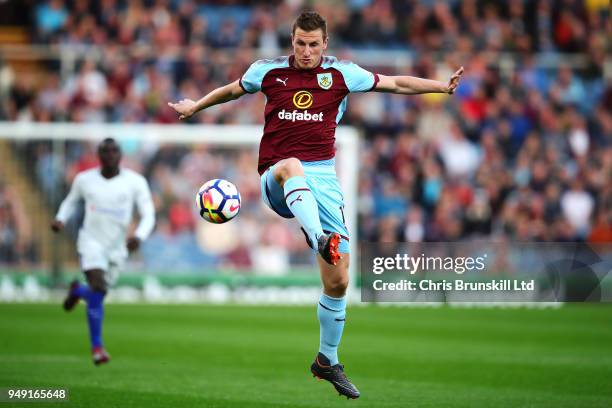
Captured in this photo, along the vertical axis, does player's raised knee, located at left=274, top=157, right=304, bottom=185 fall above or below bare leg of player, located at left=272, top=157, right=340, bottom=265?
above

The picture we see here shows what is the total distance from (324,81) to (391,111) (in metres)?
16.1

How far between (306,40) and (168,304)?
565 inches

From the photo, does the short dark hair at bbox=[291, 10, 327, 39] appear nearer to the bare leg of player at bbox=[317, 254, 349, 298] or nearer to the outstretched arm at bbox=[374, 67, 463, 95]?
the outstretched arm at bbox=[374, 67, 463, 95]

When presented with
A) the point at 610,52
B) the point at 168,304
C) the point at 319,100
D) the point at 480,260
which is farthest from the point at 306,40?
the point at 610,52

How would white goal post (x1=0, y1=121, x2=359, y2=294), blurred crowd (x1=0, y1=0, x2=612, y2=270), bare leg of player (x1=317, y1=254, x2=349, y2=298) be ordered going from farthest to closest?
blurred crowd (x1=0, y1=0, x2=612, y2=270) → white goal post (x1=0, y1=121, x2=359, y2=294) → bare leg of player (x1=317, y1=254, x2=349, y2=298)

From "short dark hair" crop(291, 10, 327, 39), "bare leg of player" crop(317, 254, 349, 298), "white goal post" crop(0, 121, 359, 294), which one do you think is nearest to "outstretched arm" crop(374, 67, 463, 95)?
"short dark hair" crop(291, 10, 327, 39)

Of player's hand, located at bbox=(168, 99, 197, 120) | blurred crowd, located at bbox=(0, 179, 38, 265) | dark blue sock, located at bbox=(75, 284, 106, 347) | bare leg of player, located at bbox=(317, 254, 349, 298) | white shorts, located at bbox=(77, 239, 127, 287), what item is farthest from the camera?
blurred crowd, located at bbox=(0, 179, 38, 265)

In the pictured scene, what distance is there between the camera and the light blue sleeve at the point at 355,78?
10016 millimetres

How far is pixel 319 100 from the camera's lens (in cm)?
992

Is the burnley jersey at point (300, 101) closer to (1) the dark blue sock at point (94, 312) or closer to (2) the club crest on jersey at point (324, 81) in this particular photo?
(2) the club crest on jersey at point (324, 81)

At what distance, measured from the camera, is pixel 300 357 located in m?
14.8

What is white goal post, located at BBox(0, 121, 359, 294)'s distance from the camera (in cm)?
2378

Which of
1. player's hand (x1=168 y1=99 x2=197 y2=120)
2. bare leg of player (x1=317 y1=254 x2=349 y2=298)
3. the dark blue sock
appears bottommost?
the dark blue sock

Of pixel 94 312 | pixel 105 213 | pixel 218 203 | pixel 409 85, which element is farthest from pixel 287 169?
pixel 105 213
